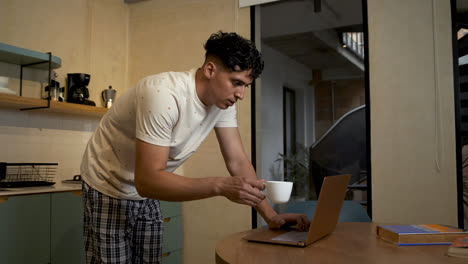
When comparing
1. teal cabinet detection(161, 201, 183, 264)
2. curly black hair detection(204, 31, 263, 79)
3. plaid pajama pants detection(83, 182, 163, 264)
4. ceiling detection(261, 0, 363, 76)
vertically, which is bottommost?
teal cabinet detection(161, 201, 183, 264)

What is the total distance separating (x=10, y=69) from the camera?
10.2 ft

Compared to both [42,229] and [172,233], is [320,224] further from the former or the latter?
[172,233]

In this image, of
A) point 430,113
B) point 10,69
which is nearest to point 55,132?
point 10,69

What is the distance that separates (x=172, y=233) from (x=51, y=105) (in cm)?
145

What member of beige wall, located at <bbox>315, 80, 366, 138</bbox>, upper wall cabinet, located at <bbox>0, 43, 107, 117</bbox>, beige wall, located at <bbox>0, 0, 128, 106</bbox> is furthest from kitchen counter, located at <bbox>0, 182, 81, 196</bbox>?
beige wall, located at <bbox>315, 80, 366, 138</bbox>

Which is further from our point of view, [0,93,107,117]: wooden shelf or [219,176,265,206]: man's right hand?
[0,93,107,117]: wooden shelf

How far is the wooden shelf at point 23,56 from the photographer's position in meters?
2.79

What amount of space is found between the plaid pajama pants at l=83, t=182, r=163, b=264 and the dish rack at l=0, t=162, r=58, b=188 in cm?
141

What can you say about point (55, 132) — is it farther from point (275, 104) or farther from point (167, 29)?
point (275, 104)

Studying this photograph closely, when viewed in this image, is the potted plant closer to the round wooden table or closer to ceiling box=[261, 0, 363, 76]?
ceiling box=[261, 0, 363, 76]

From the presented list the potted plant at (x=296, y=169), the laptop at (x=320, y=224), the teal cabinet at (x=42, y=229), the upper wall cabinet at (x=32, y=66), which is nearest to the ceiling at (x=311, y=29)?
the potted plant at (x=296, y=169)

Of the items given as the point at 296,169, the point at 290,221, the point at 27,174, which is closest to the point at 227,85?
the point at 290,221

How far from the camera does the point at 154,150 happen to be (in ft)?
4.29

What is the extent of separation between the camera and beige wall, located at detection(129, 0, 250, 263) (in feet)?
11.5
